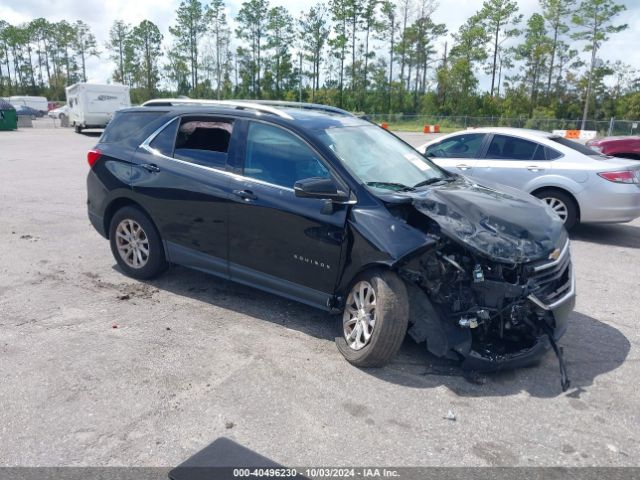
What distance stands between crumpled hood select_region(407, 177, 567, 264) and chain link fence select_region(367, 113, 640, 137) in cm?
3325

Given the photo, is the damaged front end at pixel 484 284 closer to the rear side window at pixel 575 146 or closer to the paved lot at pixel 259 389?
the paved lot at pixel 259 389

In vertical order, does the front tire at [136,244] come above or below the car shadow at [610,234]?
above

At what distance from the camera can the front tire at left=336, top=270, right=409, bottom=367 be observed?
153 inches

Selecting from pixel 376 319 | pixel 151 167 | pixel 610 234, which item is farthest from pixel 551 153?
pixel 151 167

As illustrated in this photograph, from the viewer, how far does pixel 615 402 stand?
3721mm

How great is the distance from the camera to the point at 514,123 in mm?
49656

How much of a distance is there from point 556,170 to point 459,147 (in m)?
1.57

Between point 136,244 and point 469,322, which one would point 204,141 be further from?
point 469,322

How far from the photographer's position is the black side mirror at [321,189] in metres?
4.15

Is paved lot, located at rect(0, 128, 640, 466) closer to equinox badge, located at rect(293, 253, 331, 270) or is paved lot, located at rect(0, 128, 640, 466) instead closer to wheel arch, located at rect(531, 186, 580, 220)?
equinox badge, located at rect(293, 253, 331, 270)

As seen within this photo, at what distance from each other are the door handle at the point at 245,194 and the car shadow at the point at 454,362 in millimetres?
1107

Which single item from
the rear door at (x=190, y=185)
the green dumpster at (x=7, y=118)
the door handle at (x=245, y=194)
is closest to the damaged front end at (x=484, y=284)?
the door handle at (x=245, y=194)

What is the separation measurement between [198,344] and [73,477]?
163 centimetres

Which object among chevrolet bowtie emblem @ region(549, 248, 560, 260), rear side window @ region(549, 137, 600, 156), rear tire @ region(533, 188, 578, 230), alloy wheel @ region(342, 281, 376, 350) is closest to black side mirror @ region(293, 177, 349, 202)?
alloy wheel @ region(342, 281, 376, 350)
